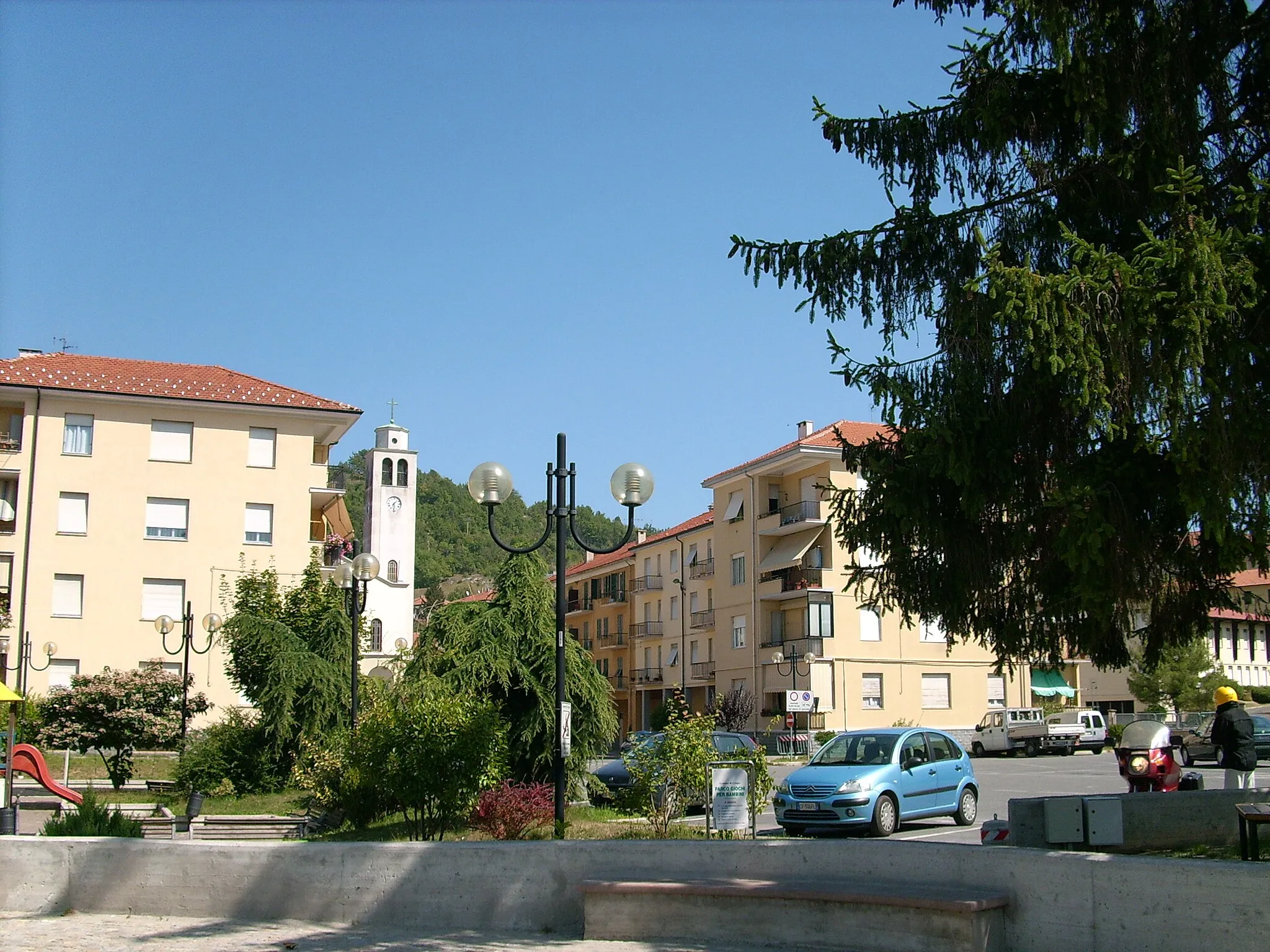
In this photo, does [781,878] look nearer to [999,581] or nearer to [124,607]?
[999,581]

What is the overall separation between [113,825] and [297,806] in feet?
37.1

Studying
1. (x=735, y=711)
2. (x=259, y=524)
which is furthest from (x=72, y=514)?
(x=735, y=711)

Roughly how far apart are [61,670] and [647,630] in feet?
113

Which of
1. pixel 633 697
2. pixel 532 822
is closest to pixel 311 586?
pixel 532 822

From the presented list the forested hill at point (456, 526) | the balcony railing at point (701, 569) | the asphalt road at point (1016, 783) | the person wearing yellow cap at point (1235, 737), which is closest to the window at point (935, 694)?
the asphalt road at point (1016, 783)

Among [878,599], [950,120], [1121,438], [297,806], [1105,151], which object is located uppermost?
[950,120]

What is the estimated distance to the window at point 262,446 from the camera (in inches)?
1783

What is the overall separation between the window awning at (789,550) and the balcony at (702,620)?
19.1 feet

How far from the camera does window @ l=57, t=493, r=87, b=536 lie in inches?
1682

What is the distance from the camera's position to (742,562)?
5919 cm

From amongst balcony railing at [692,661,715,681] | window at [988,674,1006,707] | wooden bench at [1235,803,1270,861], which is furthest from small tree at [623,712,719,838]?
balcony railing at [692,661,715,681]

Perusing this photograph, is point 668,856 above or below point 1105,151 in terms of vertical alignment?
below

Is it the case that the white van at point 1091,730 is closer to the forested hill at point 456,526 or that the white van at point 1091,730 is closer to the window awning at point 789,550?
the window awning at point 789,550

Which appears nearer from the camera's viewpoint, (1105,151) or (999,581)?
(1105,151)
